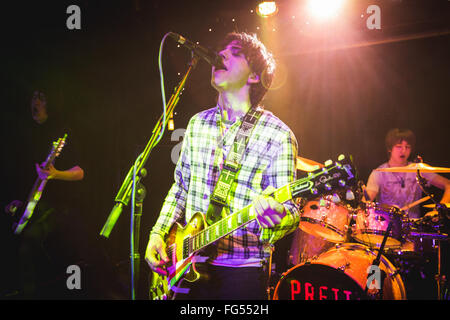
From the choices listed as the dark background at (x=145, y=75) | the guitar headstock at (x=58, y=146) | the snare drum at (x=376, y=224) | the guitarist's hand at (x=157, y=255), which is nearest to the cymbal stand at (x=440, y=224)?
the snare drum at (x=376, y=224)

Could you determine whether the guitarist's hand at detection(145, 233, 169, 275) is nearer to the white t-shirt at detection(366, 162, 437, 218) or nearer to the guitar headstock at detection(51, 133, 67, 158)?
the guitar headstock at detection(51, 133, 67, 158)

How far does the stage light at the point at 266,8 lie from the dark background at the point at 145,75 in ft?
0.36

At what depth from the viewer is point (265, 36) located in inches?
163

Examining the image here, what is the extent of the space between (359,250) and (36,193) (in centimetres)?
341

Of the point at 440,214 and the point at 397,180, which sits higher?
the point at 397,180

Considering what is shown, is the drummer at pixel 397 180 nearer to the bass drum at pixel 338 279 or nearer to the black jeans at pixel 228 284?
the bass drum at pixel 338 279

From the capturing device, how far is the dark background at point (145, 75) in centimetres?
372

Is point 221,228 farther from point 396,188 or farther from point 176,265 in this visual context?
point 396,188

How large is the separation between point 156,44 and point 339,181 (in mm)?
3370

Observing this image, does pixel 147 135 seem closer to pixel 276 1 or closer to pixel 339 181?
pixel 276 1

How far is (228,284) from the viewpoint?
1735 millimetres

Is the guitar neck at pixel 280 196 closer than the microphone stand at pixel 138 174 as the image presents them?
Yes

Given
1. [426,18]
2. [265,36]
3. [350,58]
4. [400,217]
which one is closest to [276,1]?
[265,36]

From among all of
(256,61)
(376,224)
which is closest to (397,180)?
(376,224)
